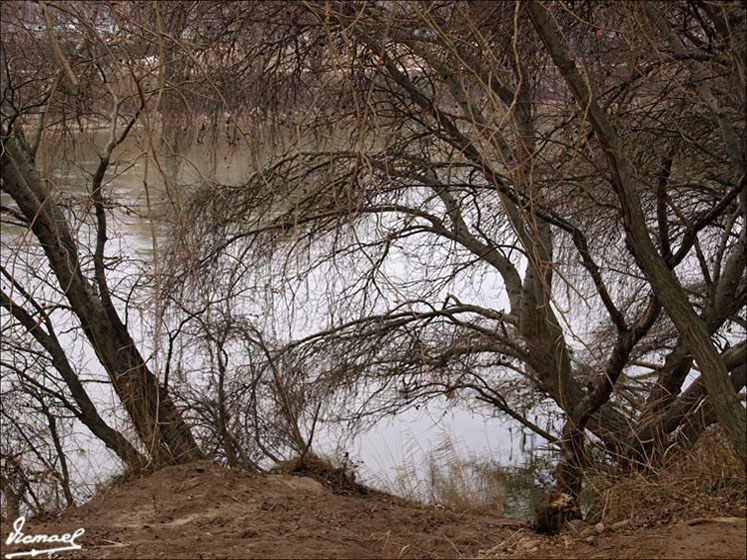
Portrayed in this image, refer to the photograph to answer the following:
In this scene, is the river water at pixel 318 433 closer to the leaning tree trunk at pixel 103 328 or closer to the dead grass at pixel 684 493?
the leaning tree trunk at pixel 103 328

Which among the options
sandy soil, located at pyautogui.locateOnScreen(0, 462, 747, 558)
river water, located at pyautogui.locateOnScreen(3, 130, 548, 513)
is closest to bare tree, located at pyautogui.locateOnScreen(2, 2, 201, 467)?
river water, located at pyautogui.locateOnScreen(3, 130, 548, 513)

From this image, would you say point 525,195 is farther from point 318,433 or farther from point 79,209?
point 318,433

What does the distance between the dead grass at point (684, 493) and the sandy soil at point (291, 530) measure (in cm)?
20

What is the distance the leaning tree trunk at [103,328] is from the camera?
5.67 meters

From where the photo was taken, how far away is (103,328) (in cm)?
744

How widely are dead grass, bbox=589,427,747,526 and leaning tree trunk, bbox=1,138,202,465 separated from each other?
2.88 metres

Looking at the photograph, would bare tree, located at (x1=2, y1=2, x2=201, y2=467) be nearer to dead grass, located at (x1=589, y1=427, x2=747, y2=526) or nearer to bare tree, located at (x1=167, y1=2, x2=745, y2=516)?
bare tree, located at (x1=167, y1=2, x2=745, y2=516)

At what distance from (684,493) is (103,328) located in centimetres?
533

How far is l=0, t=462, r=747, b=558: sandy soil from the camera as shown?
3214 millimetres

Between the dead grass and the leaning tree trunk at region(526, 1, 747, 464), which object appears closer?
the dead grass

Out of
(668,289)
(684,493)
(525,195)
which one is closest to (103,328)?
(525,195)

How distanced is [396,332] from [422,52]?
340cm

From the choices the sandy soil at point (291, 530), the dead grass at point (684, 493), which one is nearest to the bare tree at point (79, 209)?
the sandy soil at point (291, 530)

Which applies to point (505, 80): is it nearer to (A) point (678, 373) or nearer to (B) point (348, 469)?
(A) point (678, 373)
